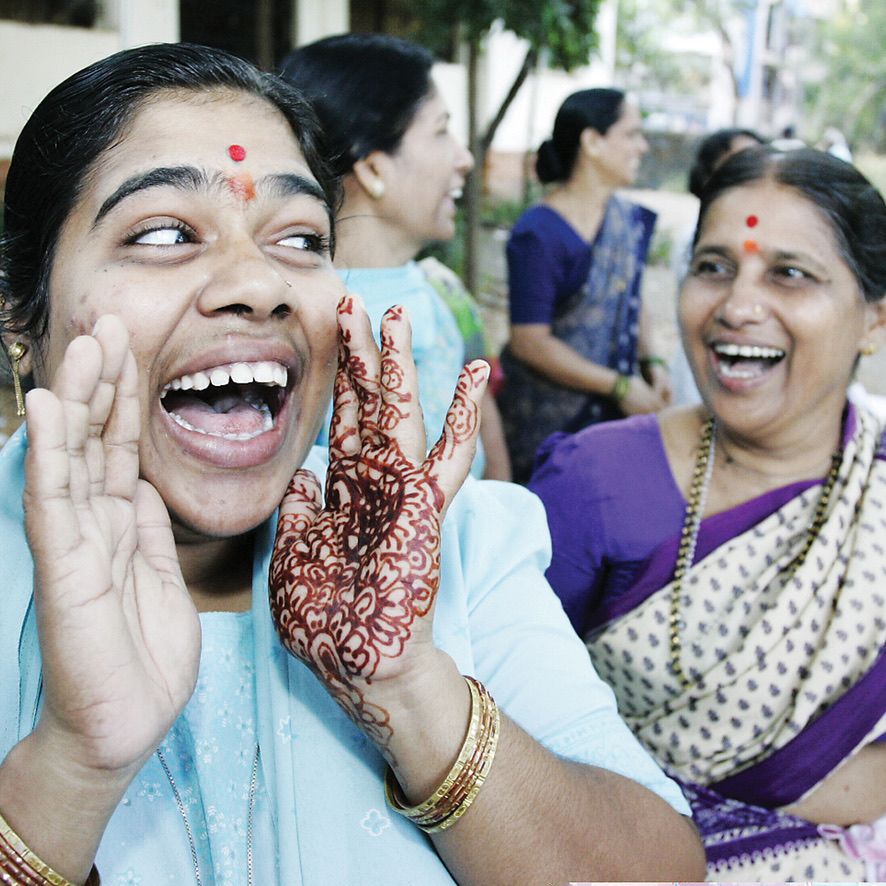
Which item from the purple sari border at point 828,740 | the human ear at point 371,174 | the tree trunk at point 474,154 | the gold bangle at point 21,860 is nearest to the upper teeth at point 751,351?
the purple sari border at point 828,740

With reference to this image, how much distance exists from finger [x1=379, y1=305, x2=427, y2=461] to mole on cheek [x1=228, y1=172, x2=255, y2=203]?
31 cm

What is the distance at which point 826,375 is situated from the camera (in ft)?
7.19

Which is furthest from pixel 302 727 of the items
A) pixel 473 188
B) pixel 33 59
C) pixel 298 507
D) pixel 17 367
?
pixel 33 59

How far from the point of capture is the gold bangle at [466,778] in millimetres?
1191

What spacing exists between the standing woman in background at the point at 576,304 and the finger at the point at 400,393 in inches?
106

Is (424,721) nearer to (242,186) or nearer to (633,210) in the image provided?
(242,186)

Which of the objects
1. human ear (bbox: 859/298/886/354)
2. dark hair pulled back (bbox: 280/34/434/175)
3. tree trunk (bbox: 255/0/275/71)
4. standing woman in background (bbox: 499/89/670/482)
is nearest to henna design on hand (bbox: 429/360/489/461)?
human ear (bbox: 859/298/886/354)

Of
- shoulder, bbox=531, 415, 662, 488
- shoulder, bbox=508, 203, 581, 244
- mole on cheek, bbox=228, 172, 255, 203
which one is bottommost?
shoulder, bbox=531, 415, 662, 488

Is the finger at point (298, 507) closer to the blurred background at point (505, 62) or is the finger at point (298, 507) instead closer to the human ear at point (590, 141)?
the blurred background at point (505, 62)

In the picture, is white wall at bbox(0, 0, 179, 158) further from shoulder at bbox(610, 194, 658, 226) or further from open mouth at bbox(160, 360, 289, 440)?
open mouth at bbox(160, 360, 289, 440)

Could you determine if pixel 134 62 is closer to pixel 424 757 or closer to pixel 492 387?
pixel 424 757

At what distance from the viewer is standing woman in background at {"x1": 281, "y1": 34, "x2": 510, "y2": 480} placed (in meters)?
2.82

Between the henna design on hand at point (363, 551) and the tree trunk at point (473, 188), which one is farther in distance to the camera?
the tree trunk at point (473, 188)

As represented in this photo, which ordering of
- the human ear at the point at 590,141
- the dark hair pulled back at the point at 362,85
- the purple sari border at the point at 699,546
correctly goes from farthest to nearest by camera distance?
1. the human ear at the point at 590,141
2. the dark hair pulled back at the point at 362,85
3. the purple sari border at the point at 699,546
